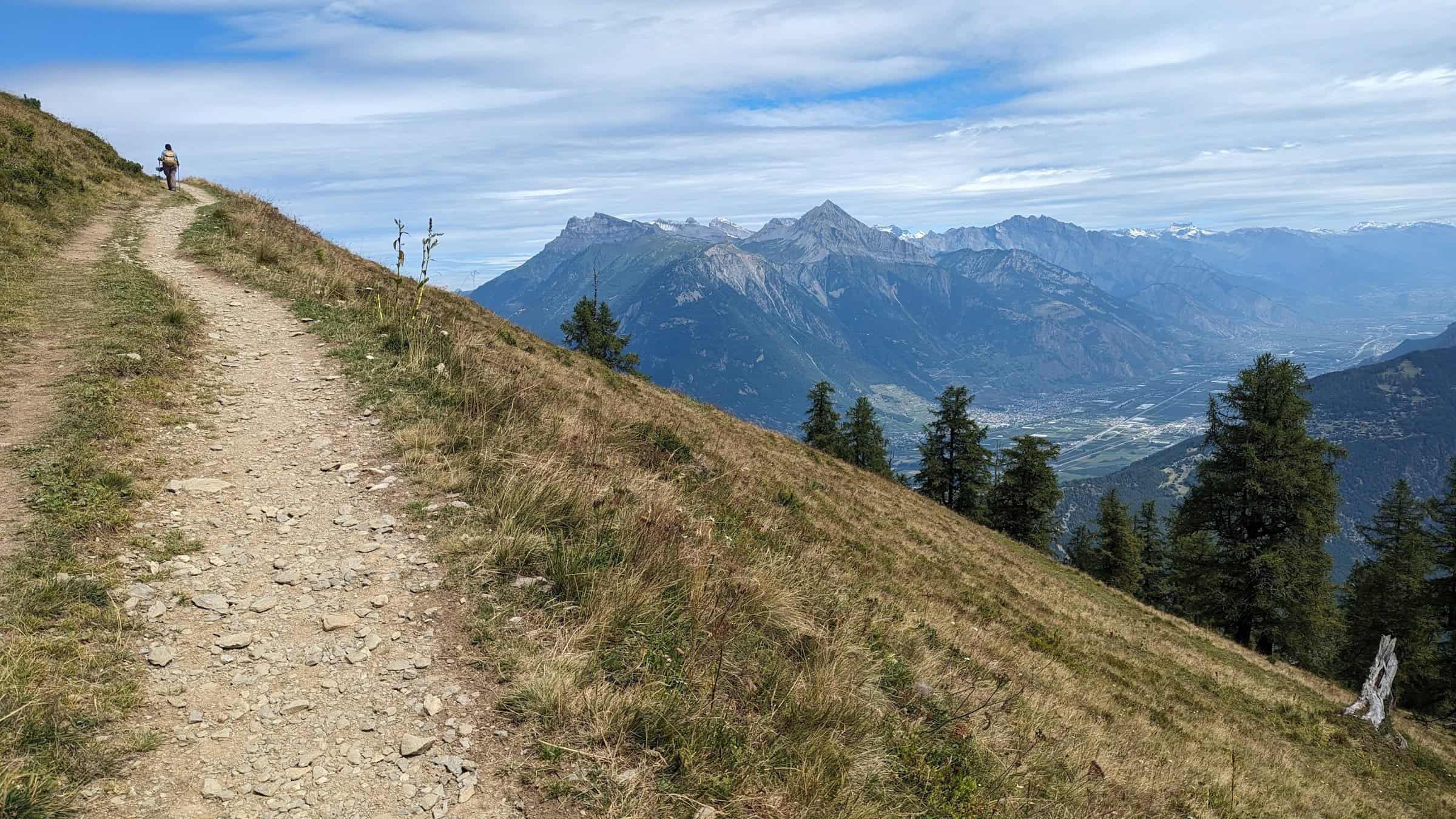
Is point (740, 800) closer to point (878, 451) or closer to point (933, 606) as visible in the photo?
point (933, 606)

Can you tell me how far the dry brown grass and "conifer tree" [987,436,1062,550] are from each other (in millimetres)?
32826

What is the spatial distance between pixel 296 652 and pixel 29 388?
7213 millimetres

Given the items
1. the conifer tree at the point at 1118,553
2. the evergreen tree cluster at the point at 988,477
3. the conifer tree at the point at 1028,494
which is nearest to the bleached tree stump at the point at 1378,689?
the evergreen tree cluster at the point at 988,477

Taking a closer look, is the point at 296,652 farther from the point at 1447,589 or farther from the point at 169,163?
the point at 1447,589

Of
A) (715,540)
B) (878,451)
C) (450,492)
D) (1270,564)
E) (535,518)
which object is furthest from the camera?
(878,451)

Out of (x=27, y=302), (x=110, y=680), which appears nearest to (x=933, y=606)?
(x=110, y=680)

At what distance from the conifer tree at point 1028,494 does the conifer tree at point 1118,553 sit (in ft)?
12.2

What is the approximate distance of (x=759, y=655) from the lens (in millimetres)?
5859

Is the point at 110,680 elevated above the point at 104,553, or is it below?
below

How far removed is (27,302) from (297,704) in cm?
1350

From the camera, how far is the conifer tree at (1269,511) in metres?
26.6

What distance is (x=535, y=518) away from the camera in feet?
22.1

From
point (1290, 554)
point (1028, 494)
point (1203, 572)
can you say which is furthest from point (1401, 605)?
point (1028, 494)

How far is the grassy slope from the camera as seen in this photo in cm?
356
